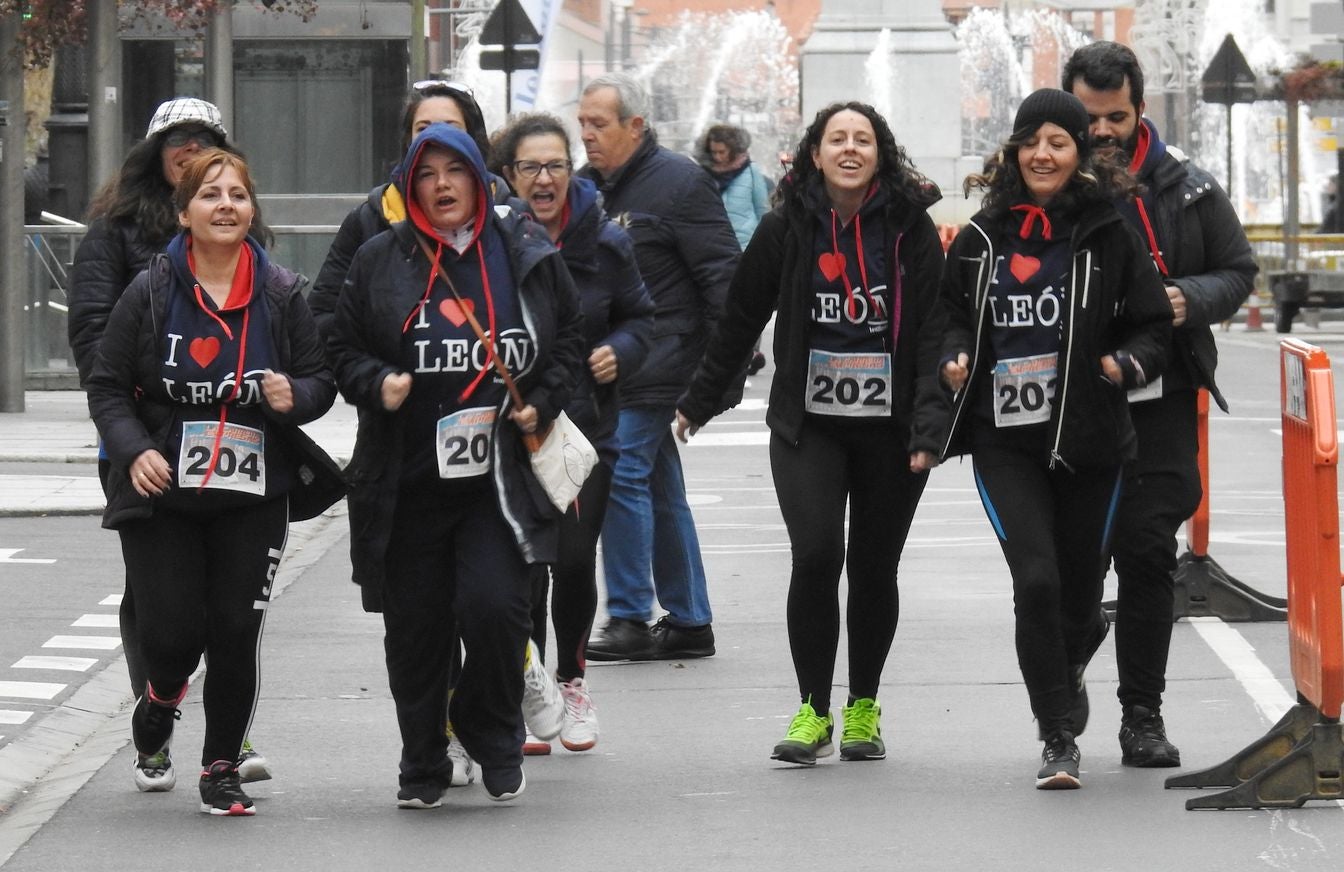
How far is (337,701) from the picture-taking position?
882cm

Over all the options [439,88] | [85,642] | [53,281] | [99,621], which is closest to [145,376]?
[439,88]

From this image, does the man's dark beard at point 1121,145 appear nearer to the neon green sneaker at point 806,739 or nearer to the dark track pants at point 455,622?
the neon green sneaker at point 806,739

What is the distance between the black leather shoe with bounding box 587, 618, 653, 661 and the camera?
9562 mm

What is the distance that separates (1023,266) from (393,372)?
5.53 feet

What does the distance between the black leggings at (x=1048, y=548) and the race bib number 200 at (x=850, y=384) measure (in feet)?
1.02

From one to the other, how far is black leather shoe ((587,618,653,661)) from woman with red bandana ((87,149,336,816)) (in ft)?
8.82

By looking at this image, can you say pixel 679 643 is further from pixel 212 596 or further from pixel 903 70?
pixel 903 70

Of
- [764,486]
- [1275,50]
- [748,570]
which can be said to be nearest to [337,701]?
[748,570]

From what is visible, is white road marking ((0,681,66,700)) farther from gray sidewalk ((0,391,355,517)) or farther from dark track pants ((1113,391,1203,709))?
gray sidewalk ((0,391,355,517))

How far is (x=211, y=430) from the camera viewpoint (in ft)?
22.3

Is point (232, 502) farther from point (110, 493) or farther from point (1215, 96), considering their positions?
point (1215, 96)

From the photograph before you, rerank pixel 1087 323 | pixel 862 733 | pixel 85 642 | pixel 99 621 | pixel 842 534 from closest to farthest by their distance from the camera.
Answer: pixel 1087 323
pixel 842 534
pixel 862 733
pixel 85 642
pixel 99 621

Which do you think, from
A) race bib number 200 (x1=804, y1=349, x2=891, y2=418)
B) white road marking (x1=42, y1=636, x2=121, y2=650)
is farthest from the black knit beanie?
white road marking (x1=42, y1=636, x2=121, y2=650)

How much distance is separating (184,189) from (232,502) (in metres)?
0.81
